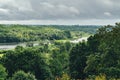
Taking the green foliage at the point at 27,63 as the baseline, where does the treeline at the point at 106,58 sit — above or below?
above

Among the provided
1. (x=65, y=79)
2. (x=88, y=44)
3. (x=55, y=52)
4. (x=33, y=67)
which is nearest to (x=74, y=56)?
(x=88, y=44)

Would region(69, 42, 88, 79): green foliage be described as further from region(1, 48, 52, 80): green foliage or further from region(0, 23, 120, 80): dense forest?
region(1, 48, 52, 80): green foliage

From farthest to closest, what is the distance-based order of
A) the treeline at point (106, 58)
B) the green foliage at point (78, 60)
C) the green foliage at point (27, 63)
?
the green foliage at point (27, 63)
the green foliage at point (78, 60)
the treeline at point (106, 58)

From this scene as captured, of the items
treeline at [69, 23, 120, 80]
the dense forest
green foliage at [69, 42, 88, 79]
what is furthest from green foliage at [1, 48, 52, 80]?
treeline at [69, 23, 120, 80]

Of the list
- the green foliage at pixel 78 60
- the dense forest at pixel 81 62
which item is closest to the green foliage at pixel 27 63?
the dense forest at pixel 81 62

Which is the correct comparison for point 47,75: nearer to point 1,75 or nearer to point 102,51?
point 1,75

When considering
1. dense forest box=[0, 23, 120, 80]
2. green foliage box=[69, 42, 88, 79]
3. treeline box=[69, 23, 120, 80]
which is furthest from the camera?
green foliage box=[69, 42, 88, 79]

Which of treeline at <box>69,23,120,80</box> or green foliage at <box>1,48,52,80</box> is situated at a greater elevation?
treeline at <box>69,23,120,80</box>

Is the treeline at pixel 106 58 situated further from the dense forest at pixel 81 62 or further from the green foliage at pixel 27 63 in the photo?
the green foliage at pixel 27 63

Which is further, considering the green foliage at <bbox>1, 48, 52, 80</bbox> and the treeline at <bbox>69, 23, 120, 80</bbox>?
the green foliage at <bbox>1, 48, 52, 80</bbox>

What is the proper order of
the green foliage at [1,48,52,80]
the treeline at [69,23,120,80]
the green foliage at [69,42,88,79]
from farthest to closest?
the green foliage at [1,48,52,80], the green foliage at [69,42,88,79], the treeline at [69,23,120,80]

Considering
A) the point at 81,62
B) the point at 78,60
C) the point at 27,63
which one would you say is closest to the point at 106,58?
the point at 81,62
